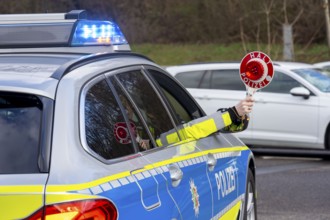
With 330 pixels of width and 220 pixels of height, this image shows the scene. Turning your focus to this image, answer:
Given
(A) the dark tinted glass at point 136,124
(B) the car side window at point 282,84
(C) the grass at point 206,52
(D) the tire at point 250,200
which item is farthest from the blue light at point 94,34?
(C) the grass at point 206,52

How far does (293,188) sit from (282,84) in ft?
12.5

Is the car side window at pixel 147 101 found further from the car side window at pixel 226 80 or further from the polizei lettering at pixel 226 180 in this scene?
the car side window at pixel 226 80

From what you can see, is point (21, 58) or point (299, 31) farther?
point (299, 31)

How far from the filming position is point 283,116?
44.4ft

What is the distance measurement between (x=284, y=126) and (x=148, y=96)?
8.98 m

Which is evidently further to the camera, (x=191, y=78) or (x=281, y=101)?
(x=191, y=78)

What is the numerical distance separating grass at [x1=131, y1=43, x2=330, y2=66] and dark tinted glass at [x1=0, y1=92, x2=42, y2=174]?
110ft

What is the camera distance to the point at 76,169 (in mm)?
3387

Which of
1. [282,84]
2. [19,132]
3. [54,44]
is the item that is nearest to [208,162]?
[54,44]

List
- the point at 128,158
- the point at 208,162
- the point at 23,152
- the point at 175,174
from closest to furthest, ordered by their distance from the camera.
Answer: the point at 23,152 → the point at 128,158 → the point at 175,174 → the point at 208,162

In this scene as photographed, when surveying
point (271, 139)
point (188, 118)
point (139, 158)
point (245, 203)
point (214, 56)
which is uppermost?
point (139, 158)

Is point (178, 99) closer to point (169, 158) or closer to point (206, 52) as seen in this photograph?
point (169, 158)

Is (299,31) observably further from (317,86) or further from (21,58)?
(21,58)

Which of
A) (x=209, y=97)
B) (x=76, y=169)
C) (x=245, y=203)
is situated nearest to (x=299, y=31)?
(x=209, y=97)
